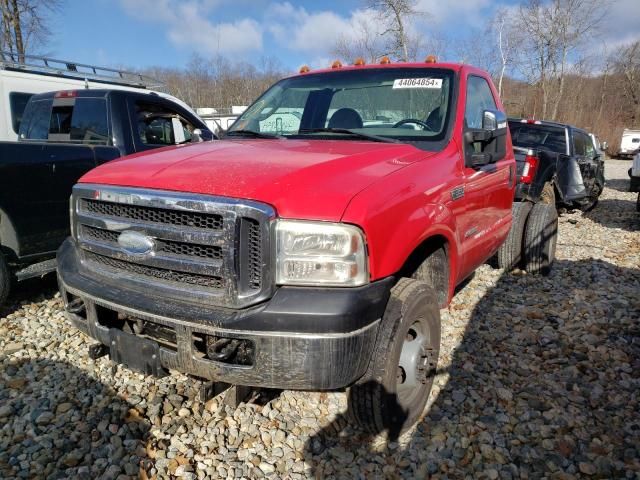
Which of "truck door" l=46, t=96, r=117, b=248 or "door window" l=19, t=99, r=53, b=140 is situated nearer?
"truck door" l=46, t=96, r=117, b=248

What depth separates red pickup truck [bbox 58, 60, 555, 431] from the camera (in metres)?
1.95

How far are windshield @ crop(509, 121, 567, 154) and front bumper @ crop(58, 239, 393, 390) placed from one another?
7608 mm

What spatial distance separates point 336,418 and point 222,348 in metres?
1.07

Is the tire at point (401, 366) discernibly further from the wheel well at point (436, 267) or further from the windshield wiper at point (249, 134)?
the windshield wiper at point (249, 134)

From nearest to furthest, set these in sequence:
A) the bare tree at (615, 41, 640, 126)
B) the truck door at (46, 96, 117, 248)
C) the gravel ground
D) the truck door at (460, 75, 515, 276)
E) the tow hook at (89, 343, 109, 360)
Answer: the gravel ground, the tow hook at (89, 343, 109, 360), the truck door at (460, 75, 515, 276), the truck door at (46, 96, 117, 248), the bare tree at (615, 41, 640, 126)

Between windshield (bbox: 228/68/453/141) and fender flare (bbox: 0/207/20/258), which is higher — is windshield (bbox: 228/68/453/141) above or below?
above

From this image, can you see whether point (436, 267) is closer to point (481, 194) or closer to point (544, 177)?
point (481, 194)

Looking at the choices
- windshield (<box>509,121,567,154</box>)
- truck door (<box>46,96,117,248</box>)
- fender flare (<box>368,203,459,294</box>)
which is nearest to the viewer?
fender flare (<box>368,203,459,294</box>)

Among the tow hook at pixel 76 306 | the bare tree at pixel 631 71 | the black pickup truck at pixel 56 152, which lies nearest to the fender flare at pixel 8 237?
the black pickup truck at pixel 56 152

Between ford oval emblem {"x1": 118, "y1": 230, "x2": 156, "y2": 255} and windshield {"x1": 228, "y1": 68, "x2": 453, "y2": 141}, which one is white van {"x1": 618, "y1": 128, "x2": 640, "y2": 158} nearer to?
windshield {"x1": 228, "y1": 68, "x2": 453, "y2": 141}

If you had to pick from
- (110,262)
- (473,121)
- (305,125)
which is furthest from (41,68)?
(473,121)

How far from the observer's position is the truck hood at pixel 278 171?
6.48ft

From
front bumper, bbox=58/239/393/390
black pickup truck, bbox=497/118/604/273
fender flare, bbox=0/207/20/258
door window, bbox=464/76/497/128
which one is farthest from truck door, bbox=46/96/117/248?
black pickup truck, bbox=497/118/604/273

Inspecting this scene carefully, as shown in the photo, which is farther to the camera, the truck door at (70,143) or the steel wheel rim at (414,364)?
the truck door at (70,143)
